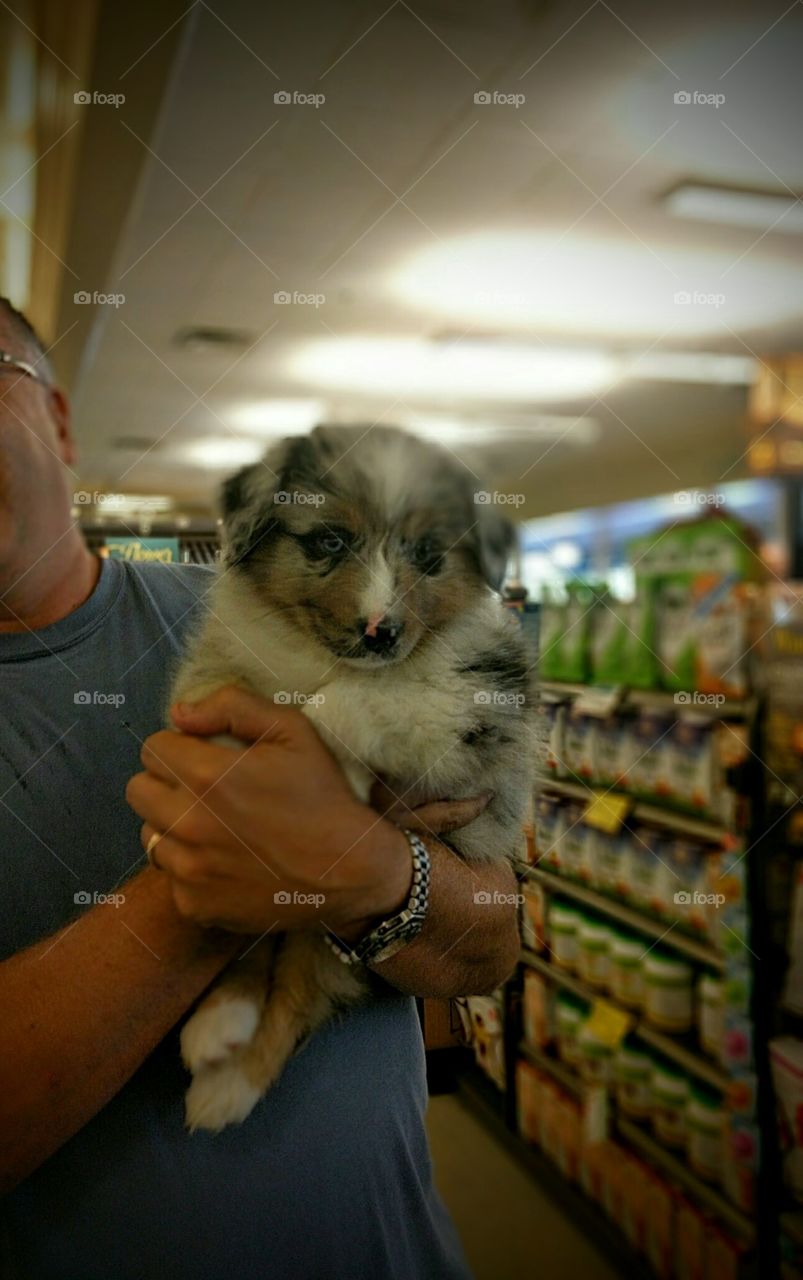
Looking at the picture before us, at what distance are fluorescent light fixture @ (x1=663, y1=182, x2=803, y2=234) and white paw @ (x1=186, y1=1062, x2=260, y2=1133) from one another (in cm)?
226

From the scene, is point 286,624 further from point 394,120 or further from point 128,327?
point 394,120

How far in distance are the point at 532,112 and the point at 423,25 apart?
1.57 ft

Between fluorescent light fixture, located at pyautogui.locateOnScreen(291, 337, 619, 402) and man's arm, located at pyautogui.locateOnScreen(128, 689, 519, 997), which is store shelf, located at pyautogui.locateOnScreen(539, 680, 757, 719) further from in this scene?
man's arm, located at pyautogui.locateOnScreen(128, 689, 519, 997)

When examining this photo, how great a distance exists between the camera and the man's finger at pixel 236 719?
2.45 ft

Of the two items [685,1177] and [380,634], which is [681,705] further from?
[380,634]

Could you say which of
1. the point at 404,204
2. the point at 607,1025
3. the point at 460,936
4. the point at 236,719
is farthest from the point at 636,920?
the point at 404,204

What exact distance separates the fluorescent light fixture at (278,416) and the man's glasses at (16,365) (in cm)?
20

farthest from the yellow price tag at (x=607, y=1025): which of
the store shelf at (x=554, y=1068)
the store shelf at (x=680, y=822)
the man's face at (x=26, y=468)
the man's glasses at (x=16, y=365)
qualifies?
the man's glasses at (x=16, y=365)

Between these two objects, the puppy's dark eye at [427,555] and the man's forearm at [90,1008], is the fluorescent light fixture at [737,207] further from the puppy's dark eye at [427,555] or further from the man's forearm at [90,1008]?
the man's forearm at [90,1008]

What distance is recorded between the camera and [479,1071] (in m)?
0.95

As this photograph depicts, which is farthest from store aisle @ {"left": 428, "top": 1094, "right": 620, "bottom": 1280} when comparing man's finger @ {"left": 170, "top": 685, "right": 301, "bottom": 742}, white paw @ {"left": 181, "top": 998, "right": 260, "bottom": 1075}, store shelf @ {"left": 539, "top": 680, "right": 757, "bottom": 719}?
store shelf @ {"left": 539, "top": 680, "right": 757, "bottom": 719}

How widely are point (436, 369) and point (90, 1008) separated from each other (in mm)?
910

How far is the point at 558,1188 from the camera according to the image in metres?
1.31

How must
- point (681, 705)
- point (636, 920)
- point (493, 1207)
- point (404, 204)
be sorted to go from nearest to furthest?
point (493, 1207), point (636, 920), point (404, 204), point (681, 705)
